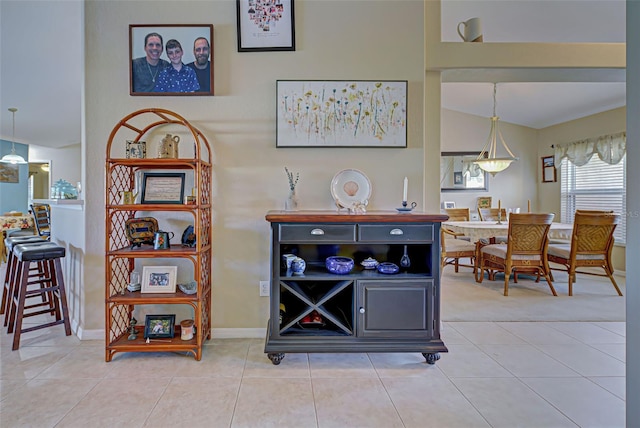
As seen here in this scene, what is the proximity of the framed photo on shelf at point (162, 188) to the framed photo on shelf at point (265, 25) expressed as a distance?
106cm

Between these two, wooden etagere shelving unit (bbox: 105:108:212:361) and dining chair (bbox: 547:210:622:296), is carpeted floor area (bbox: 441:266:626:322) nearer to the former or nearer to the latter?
dining chair (bbox: 547:210:622:296)

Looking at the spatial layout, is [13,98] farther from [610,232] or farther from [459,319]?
[610,232]

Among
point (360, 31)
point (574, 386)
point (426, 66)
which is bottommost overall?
point (574, 386)

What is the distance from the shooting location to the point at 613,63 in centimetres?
268

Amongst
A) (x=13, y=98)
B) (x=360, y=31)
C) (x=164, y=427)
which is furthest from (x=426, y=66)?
(x=13, y=98)

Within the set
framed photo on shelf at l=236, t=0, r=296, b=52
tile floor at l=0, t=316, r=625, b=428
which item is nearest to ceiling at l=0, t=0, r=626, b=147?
framed photo on shelf at l=236, t=0, r=296, b=52

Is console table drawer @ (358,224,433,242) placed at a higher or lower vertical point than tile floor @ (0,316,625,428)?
higher

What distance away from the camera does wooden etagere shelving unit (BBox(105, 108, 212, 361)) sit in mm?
2117

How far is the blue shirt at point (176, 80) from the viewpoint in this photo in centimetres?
245

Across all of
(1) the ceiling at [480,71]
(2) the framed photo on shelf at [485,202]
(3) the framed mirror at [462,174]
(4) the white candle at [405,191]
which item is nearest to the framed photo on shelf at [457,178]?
(3) the framed mirror at [462,174]

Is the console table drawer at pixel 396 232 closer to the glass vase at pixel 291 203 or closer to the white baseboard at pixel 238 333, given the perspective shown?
the glass vase at pixel 291 203

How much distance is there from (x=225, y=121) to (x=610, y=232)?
4291 mm

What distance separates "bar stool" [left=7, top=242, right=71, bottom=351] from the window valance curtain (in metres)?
6.57

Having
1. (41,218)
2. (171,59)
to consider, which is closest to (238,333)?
(171,59)
